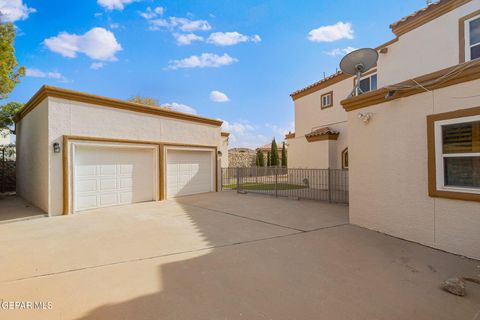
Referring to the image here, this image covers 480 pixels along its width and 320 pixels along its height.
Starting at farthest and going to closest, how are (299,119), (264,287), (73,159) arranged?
(299,119)
(73,159)
(264,287)

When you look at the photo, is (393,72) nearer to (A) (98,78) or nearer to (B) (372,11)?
(B) (372,11)

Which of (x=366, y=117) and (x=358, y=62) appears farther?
(x=358, y=62)

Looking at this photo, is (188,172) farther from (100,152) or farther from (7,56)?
(7,56)

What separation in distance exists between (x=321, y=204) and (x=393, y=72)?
22.2 ft

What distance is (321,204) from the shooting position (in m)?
9.83

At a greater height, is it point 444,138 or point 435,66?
point 435,66

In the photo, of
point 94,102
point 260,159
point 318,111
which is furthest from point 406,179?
A: point 260,159

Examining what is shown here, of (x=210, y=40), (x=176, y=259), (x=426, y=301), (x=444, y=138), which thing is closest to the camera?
(x=426, y=301)

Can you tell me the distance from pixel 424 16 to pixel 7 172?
22.5 m

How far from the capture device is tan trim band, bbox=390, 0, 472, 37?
836 cm

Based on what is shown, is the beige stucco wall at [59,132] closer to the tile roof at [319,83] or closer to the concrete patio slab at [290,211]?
the concrete patio slab at [290,211]

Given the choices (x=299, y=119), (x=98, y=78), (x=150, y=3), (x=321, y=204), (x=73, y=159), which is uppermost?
(x=150, y=3)

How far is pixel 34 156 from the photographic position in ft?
31.8

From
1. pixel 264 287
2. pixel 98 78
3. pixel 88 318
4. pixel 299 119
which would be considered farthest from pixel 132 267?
pixel 299 119
